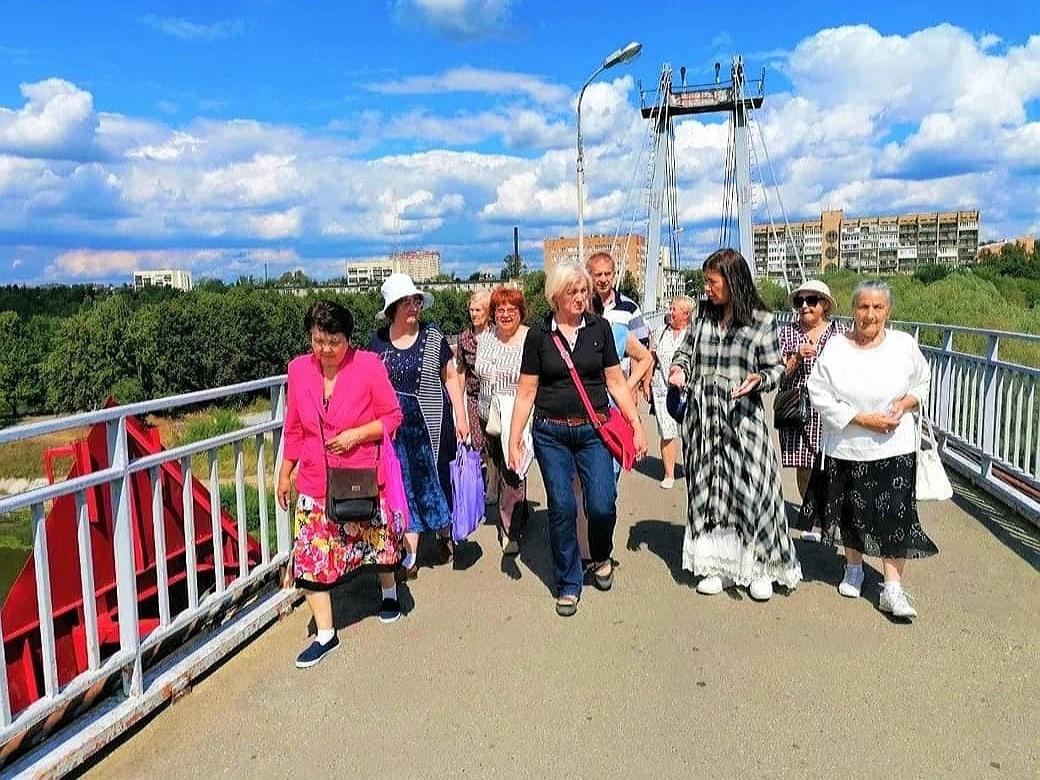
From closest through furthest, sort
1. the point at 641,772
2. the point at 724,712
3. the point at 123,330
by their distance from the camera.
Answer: the point at 641,772, the point at 724,712, the point at 123,330

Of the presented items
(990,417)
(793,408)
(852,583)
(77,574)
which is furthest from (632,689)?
(990,417)

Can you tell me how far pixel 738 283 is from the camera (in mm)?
4051

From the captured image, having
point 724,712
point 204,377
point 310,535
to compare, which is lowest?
point 204,377

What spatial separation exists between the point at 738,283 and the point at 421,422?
1.81 metres

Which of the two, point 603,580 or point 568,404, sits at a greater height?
point 568,404

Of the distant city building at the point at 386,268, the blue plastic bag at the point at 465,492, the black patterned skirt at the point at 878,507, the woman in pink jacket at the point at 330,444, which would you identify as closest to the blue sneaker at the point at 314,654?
the woman in pink jacket at the point at 330,444

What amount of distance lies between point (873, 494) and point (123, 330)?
197 ft

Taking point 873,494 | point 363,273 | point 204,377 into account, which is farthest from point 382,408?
point 363,273

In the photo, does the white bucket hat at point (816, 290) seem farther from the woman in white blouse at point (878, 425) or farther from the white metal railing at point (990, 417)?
the white metal railing at point (990, 417)

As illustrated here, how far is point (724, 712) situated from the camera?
3.11 metres

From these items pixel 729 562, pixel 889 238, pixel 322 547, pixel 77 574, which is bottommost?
pixel 729 562

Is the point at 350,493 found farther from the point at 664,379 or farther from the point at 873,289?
the point at 664,379

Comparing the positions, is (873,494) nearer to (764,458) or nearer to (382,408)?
(764,458)

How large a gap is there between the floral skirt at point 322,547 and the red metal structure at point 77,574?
43 cm
